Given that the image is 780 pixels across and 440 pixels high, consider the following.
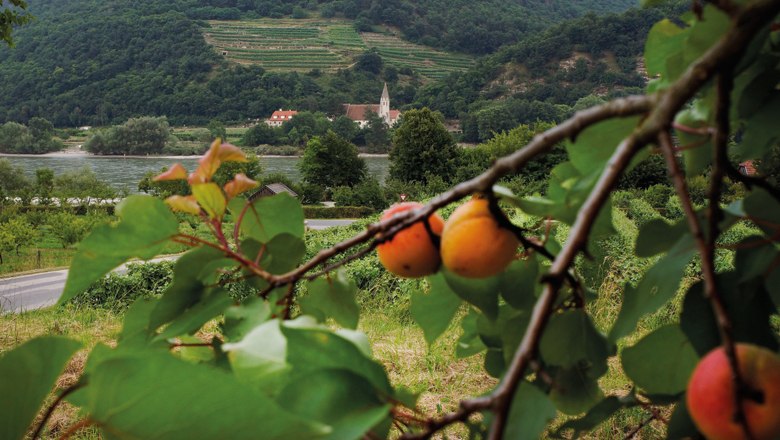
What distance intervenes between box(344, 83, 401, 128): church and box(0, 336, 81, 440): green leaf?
1627 inches

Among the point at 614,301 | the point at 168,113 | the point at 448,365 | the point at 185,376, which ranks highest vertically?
the point at 185,376

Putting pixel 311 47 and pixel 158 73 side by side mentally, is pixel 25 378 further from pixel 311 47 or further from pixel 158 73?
pixel 311 47

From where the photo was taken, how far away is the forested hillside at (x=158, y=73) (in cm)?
4103

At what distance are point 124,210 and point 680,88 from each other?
324 millimetres

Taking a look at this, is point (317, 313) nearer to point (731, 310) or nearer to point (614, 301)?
point (731, 310)

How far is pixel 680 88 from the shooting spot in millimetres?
251

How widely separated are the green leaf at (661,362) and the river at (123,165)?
104 feet

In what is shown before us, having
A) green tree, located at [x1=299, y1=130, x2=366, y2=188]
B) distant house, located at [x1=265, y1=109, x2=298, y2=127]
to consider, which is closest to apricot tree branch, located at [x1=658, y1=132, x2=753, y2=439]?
green tree, located at [x1=299, y1=130, x2=366, y2=188]

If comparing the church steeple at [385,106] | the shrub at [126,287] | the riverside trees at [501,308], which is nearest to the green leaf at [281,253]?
the riverside trees at [501,308]

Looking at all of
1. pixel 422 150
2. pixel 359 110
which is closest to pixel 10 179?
pixel 422 150

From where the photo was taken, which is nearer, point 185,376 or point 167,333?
point 185,376

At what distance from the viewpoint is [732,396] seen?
0.20 meters

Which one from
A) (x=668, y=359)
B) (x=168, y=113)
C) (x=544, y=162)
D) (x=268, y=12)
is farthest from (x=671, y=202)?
(x=268, y=12)

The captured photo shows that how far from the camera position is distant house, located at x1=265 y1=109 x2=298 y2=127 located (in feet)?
127
